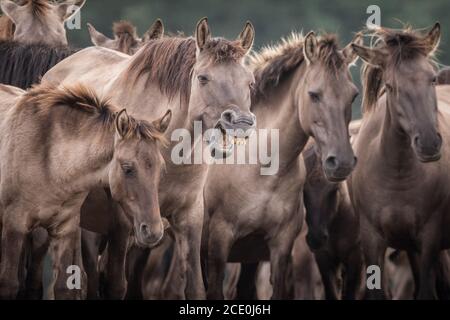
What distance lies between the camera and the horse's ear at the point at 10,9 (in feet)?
40.9

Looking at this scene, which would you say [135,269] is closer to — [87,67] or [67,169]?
[87,67]

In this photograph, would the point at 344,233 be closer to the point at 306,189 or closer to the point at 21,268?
the point at 306,189

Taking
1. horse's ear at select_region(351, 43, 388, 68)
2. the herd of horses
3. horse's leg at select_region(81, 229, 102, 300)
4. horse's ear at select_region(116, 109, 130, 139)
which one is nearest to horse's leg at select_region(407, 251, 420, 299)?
the herd of horses

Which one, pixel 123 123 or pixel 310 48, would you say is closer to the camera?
pixel 123 123

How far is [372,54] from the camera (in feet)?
31.1

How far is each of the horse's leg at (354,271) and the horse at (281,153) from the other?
137 centimetres

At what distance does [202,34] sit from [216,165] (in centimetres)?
136

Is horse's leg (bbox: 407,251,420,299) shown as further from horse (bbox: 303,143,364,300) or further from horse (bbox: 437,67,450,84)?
horse (bbox: 437,67,450,84)

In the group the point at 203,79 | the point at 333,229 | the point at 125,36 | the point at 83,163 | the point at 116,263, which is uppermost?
the point at 125,36

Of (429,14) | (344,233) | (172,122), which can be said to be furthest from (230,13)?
(172,122)

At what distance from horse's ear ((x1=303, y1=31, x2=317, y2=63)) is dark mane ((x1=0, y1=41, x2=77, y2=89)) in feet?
9.14

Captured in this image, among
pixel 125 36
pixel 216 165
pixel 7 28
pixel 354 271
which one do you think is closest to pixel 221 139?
pixel 216 165

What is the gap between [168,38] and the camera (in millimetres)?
9469
